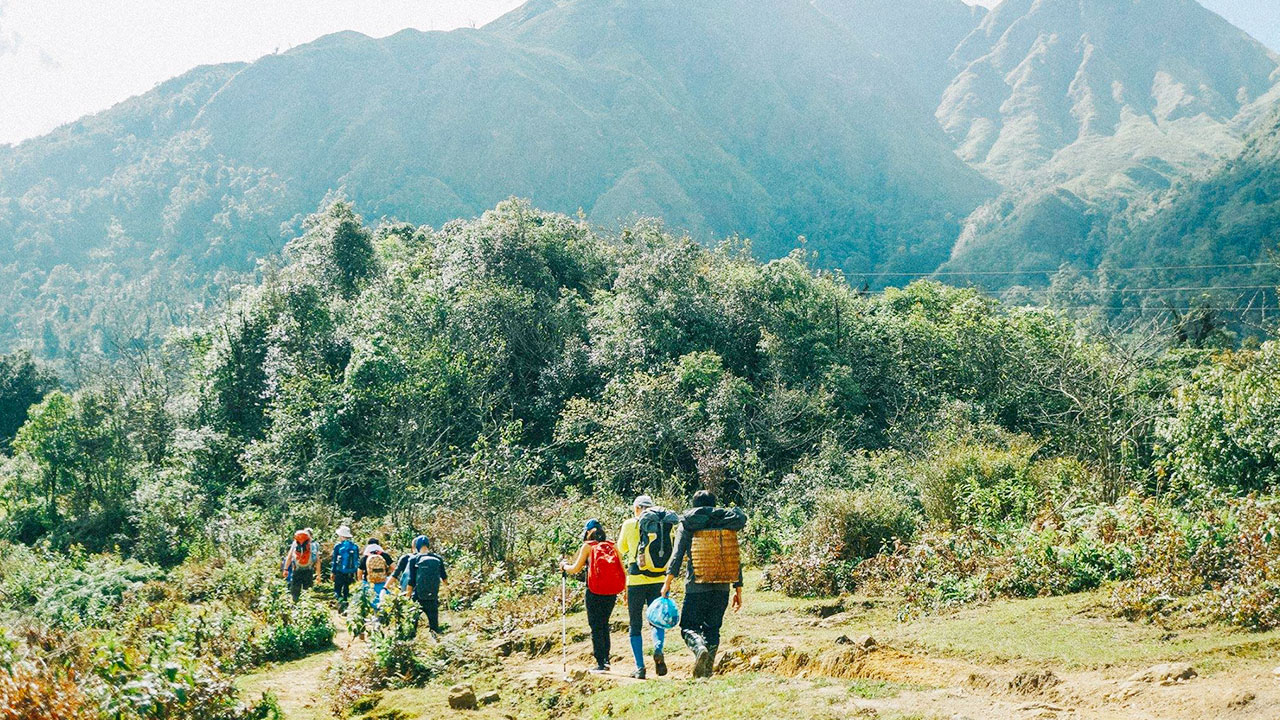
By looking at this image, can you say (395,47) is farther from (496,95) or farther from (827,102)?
(827,102)

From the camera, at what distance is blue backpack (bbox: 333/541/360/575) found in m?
14.8

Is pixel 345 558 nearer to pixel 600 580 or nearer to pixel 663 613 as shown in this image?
pixel 600 580

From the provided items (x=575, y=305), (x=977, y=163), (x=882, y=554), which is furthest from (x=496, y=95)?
(x=882, y=554)

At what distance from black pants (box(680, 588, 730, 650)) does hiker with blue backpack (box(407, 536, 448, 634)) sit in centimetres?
501

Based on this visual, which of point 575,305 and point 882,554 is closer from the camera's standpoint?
point 882,554

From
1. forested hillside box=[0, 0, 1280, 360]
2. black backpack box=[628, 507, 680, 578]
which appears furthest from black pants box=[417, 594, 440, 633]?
forested hillside box=[0, 0, 1280, 360]

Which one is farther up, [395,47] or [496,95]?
[395,47]

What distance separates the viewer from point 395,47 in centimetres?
18638

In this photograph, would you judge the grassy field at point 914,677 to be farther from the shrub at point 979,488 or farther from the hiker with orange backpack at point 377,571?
the shrub at point 979,488

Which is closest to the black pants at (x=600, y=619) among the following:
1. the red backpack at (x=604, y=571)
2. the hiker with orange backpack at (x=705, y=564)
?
the red backpack at (x=604, y=571)

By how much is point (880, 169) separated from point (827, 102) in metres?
30.7

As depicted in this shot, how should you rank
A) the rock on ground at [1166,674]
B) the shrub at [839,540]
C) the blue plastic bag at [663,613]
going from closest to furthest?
the rock on ground at [1166,674]
the blue plastic bag at [663,613]
the shrub at [839,540]

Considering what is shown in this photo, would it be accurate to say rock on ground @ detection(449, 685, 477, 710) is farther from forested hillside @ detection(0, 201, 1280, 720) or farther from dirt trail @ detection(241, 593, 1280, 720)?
forested hillside @ detection(0, 201, 1280, 720)

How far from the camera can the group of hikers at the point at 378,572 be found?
12.3 meters
